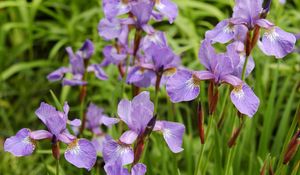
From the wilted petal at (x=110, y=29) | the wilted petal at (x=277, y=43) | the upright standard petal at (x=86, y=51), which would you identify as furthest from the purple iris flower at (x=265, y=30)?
the upright standard petal at (x=86, y=51)

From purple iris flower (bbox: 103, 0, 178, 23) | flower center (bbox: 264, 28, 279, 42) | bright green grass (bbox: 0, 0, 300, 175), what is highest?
purple iris flower (bbox: 103, 0, 178, 23)

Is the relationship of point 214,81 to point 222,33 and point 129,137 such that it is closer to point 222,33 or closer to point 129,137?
point 222,33

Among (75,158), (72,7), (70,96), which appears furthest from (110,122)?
(72,7)

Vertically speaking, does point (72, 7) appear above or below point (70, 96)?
above

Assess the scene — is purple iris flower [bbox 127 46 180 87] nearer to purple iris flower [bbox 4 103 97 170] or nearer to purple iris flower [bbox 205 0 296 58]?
purple iris flower [bbox 205 0 296 58]

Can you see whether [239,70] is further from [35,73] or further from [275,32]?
[35,73]

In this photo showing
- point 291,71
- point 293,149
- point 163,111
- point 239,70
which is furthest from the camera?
point 163,111

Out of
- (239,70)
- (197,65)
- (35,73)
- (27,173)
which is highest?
(239,70)

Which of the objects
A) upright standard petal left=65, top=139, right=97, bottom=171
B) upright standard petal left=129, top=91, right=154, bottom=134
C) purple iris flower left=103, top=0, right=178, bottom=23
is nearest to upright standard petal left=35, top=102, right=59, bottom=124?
upright standard petal left=65, top=139, right=97, bottom=171
